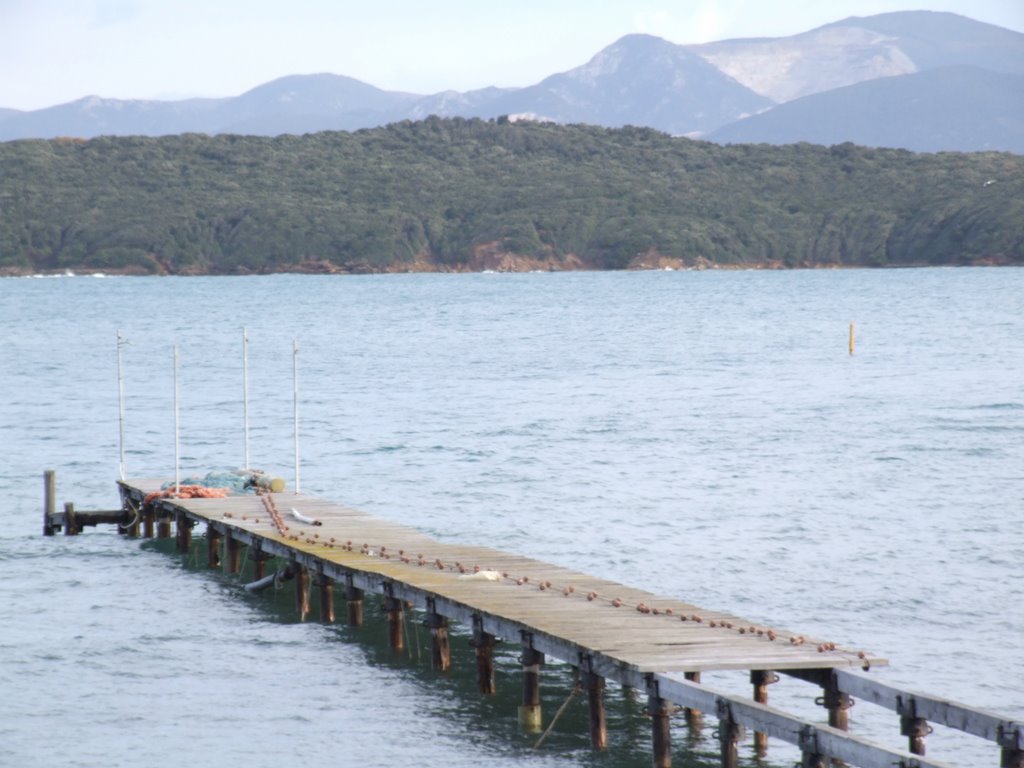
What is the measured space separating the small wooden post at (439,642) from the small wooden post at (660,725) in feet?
11.7

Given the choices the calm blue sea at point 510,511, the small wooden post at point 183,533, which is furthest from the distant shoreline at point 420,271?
the small wooden post at point 183,533

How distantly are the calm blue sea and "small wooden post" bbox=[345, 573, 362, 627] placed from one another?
0.52ft

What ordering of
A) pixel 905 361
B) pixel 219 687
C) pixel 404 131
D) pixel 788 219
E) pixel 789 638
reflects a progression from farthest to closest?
pixel 404 131 < pixel 788 219 < pixel 905 361 < pixel 219 687 < pixel 789 638

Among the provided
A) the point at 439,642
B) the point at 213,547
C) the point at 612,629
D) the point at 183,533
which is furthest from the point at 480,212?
the point at 612,629

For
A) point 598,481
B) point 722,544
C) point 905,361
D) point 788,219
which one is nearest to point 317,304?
point 905,361

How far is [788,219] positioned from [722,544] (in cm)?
14326

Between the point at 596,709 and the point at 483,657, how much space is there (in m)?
1.81

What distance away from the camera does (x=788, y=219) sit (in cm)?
16350

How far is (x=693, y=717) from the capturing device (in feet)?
47.4

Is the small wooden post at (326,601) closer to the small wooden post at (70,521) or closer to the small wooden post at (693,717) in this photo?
the small wooden post at (693,717)

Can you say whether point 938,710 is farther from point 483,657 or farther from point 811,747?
point 483,657

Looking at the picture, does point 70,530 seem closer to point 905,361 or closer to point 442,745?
point 442,745

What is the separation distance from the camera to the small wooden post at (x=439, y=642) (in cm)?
1590

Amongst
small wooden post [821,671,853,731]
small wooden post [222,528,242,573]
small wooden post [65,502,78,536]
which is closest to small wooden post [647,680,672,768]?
small wooden post [821,671,853,731]
